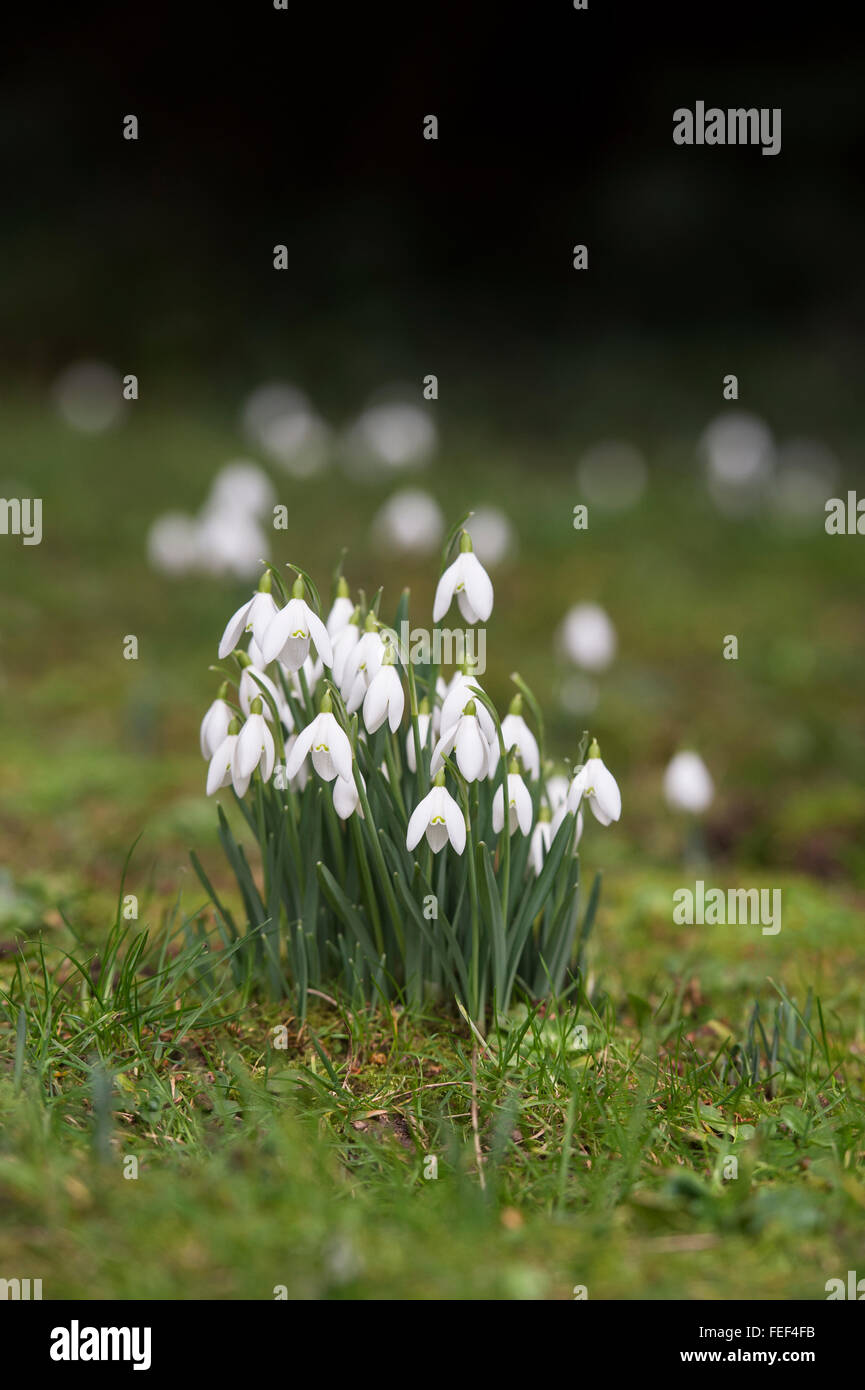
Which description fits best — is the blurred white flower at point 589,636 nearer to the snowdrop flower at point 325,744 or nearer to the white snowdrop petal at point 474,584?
the white snowdrop petal at point 474,584

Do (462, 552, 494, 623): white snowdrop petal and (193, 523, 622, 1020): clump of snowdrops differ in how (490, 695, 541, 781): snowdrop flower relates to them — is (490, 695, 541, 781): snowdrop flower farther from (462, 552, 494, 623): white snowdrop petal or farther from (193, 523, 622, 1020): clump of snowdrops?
(462, 552, 494, 623): white snowdrop petal

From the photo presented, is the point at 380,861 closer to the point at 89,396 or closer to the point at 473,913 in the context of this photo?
the point at 473,913

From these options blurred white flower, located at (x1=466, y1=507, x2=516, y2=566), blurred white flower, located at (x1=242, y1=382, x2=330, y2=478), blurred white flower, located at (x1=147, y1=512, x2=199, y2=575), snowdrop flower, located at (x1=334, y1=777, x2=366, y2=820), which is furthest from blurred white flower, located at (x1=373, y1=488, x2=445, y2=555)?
snowdrop flower, located at (x1=334, y1=777, x2=366, y2=820)

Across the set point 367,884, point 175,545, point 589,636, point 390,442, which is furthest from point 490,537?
point 367,884

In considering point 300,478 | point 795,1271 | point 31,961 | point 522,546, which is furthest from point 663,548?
point 795,1271

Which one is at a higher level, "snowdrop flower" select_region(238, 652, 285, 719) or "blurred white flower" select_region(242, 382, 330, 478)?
"blurred white flower" select_region(242, 382, 330, 478)
